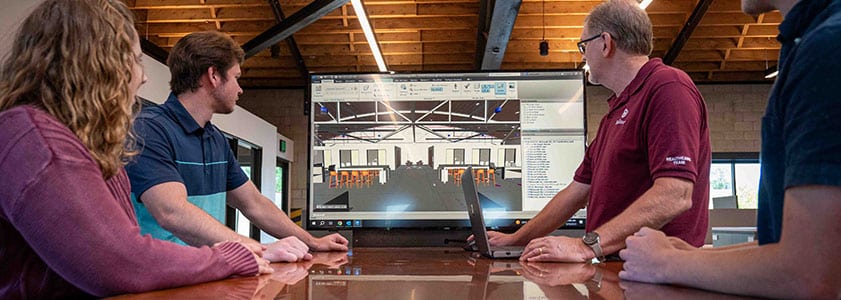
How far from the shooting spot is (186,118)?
2.39 meters

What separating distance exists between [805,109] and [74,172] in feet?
3.20

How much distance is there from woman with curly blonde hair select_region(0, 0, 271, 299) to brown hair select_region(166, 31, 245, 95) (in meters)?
1.34

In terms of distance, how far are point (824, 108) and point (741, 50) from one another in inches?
433

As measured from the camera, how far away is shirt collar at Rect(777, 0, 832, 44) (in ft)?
2.89

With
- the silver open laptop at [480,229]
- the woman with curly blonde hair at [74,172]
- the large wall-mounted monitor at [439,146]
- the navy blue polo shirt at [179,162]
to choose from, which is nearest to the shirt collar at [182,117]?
the navy blue polo shirt at [179,162]

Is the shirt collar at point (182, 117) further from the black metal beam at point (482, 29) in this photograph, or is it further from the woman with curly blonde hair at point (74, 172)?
the black metal beam at point (482, 29)

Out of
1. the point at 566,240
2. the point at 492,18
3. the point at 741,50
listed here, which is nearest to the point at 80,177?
the point at 566,240

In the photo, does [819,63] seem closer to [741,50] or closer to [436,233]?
[436,233]

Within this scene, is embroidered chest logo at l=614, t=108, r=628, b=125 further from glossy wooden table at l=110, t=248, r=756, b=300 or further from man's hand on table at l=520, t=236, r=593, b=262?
glossy wooden table at l=110, t=248, r=756, b=300

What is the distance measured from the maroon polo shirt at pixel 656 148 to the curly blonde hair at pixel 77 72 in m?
1.31

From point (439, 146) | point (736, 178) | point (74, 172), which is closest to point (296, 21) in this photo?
point (439, 146)

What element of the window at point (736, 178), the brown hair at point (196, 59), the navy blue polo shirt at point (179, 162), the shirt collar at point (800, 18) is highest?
the brown hair at point (196, 59)

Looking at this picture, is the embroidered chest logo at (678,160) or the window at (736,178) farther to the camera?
the window at (736,178)

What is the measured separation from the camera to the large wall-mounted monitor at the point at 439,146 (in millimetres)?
2680
